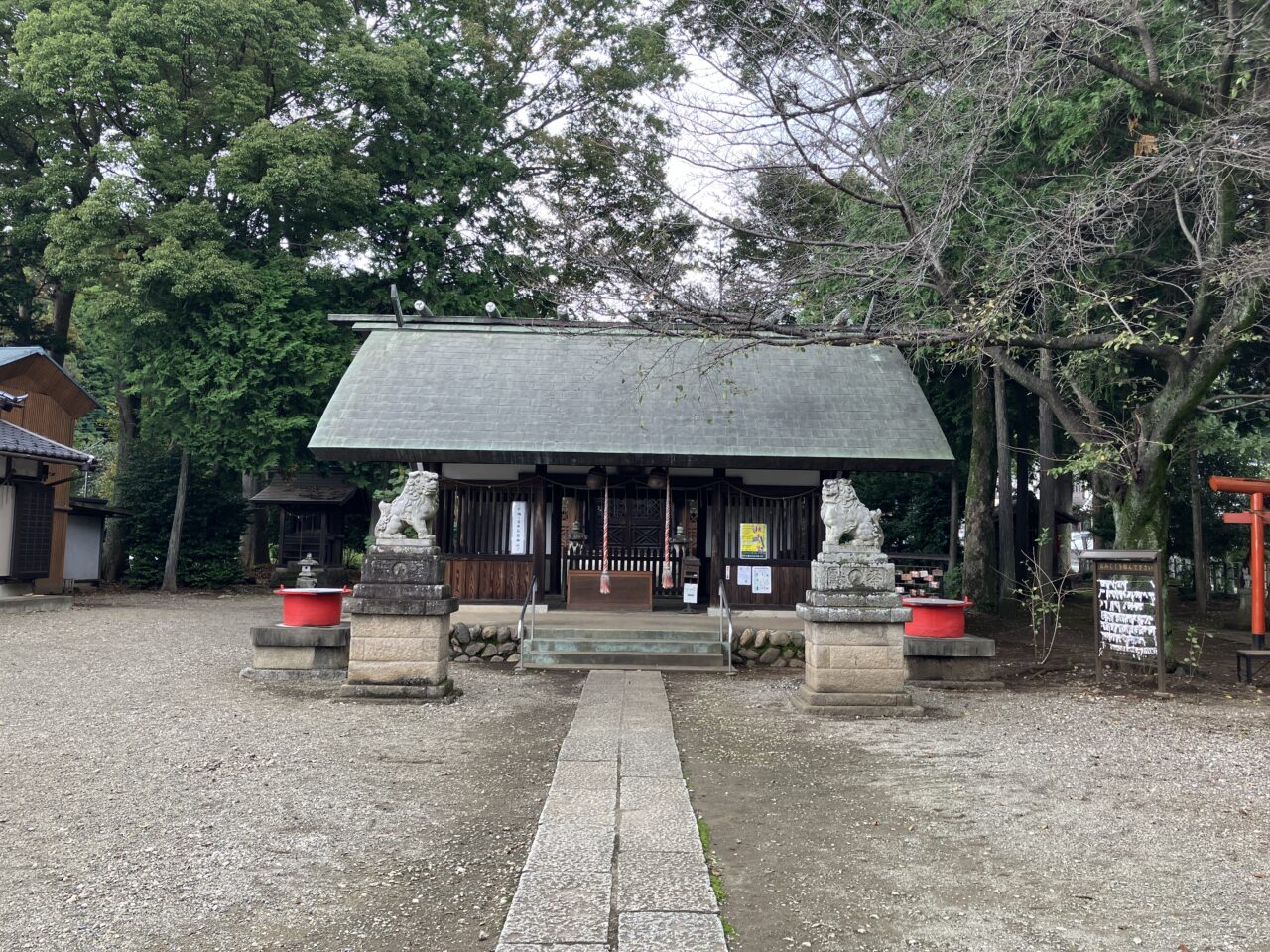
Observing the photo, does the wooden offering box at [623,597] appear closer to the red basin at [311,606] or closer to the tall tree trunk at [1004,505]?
the red basin at [311,606]

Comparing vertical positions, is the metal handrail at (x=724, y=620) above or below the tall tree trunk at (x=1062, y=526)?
below

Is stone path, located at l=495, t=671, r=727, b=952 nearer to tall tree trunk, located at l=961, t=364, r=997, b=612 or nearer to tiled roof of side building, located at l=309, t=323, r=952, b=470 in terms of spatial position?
tiled roof of side building, located at l=309, t=323, r=952, b=470

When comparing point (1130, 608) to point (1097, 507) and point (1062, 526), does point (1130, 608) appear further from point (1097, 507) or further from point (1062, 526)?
point (1062, 526)

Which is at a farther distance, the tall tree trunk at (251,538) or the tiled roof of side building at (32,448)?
the tall tree trunk at (251,538)

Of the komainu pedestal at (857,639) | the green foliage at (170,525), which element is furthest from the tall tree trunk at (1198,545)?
the green foliage at (170,525)

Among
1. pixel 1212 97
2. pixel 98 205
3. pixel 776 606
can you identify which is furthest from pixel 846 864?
pixel 98 205

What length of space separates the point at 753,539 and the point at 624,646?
11.0 feet

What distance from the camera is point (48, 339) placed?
23625mm

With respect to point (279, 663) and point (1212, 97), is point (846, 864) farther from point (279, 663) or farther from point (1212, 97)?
point (1212, 97)

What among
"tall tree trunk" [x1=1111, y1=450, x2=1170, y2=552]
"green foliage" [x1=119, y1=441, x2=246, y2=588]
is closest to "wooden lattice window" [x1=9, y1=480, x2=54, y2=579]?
"green foliage" [x1=119, y1=441, x2=246, y2=588]

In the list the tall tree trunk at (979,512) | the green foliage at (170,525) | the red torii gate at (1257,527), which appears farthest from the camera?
the green foliage at (170,525)

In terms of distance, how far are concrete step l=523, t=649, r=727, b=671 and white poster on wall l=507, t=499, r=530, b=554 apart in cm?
260

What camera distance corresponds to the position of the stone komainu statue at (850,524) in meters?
8.80

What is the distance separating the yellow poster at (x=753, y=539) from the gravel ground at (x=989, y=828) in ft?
18.1
